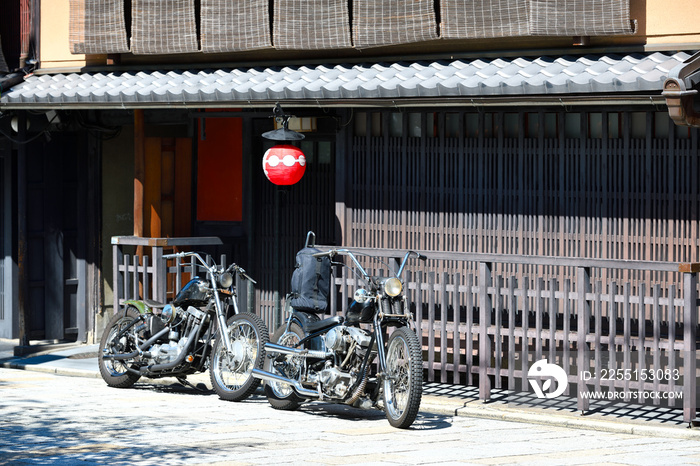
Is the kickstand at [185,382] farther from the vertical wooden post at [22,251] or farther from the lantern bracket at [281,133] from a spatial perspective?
the vertical wooden post at [22,251]

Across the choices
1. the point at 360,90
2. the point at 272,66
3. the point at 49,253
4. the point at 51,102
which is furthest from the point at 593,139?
the point at 49,253

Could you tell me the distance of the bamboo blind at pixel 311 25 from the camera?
14344mm

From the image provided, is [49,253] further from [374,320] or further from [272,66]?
[374,320]

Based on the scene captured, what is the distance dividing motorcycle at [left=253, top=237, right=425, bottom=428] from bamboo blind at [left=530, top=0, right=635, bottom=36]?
Result: 10.3 ft

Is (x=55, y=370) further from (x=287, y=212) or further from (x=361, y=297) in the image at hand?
(x=361, y=297)

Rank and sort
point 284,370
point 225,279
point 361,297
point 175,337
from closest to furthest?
point 361,297
point 284,370
point 225,279
point 175,337

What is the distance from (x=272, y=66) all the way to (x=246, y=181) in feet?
6.22

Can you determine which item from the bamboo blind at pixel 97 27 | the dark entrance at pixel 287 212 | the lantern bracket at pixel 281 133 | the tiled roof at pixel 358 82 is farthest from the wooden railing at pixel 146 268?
the bamboo blind at pixel 97 27

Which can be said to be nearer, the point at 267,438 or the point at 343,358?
the point at 267,438

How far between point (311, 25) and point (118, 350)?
4.65m

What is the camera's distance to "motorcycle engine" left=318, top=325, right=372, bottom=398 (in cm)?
1131

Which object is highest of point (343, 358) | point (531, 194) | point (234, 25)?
point (234, 25)

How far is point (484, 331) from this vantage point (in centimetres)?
1242

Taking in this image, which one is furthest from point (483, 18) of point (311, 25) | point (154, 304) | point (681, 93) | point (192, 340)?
point (154, 304)
